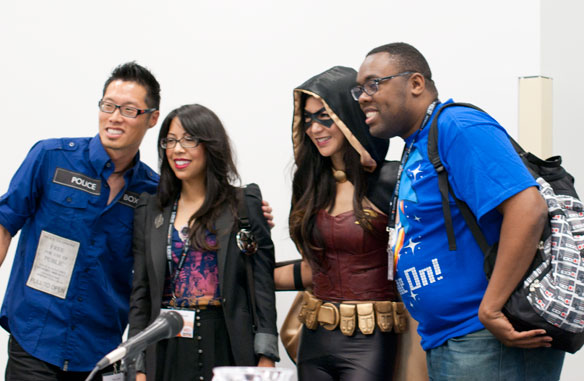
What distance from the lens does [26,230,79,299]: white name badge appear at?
110 inches

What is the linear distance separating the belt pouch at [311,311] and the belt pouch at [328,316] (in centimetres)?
2

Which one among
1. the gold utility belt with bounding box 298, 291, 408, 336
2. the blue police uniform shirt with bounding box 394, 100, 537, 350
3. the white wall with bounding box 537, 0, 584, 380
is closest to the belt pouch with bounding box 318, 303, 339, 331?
the gold utility belt with bounding box 298, 291, 408, 336

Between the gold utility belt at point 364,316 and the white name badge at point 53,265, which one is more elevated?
the white name badge at point 53,265

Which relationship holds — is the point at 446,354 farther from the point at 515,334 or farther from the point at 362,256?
the point at 362,256

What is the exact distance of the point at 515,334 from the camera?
76.3 inches

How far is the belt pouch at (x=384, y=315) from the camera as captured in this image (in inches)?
107

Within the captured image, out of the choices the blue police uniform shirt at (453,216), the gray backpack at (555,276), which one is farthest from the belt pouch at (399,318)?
the gray backpack at (555,276)

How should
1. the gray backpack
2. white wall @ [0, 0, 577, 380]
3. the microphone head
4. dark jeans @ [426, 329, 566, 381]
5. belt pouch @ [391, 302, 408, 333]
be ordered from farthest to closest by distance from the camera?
white wall @ [0, 0, 577, 380] → belt pouch @ [391, 302, 408, 333] → dark jeans @ [426, 329, 566, 381] → the gray backpack → the microphone head

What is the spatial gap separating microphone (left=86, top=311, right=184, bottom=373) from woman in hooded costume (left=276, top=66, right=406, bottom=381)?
1.17 metres

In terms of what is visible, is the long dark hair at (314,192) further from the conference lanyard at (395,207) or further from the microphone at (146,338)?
the microphone at (146,338)

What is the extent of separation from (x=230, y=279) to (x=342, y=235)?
505 mm

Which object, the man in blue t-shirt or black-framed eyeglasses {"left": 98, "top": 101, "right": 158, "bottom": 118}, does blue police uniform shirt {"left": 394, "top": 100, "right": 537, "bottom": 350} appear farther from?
black-framed eyeglasses {"left": 98, "top": 101, "right": 158, "bottom": 118}

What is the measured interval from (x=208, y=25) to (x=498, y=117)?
178 cm

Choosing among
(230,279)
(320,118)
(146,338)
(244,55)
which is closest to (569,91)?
(320,118)
